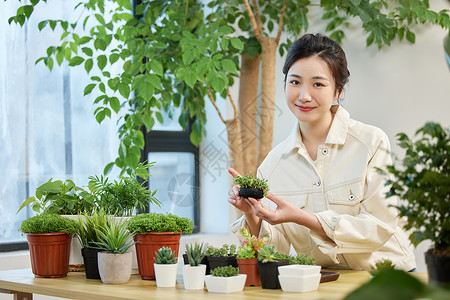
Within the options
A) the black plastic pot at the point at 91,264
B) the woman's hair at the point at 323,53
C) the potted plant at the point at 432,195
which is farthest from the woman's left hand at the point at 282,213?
the potted plant at the point at 432,195

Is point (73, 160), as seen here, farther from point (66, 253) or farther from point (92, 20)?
point (66, 253)

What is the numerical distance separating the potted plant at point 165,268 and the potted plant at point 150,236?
4.1 inches

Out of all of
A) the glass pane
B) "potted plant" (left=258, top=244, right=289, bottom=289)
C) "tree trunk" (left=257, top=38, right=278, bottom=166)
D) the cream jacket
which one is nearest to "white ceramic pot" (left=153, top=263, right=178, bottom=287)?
"potted plant" (left=258, top=244, right=289, bottom=289)

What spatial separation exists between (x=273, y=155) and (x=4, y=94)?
1718 millimetres

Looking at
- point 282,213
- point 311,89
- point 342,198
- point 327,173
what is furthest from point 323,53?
point 282,213

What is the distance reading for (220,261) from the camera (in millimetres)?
1742

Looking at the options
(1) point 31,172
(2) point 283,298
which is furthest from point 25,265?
(2) point 283,298

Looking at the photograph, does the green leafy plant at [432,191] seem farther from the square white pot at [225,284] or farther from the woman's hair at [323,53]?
the woman's hair at [323,53]

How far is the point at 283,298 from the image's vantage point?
4.91 ft

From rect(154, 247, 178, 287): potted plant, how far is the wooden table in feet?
0.09

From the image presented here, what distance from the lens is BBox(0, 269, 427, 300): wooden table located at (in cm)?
155

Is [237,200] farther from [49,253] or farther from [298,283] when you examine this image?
[49,253]

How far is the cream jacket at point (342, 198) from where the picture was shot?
2008 mm

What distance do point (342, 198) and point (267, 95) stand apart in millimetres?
1552
